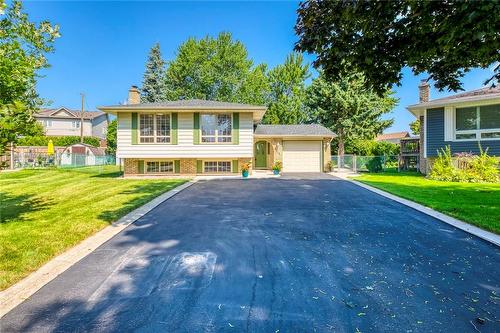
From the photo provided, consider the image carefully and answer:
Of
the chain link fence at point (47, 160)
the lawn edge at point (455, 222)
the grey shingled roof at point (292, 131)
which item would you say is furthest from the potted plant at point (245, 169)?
the chain link fence at point (47, 160)

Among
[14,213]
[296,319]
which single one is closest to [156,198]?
[14,213]

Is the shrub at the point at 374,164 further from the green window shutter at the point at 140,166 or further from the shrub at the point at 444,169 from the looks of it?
the green window shutter at the point at 140,166

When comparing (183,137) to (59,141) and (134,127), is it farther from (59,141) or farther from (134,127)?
(59,141)

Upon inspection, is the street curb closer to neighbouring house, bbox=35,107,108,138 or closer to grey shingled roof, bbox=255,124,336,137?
grey shingled roof, bbox=255,124,336,137

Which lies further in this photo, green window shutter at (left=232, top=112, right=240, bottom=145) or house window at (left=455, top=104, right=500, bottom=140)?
green window shutter at (left=232, top=112, right=240, bottom=145)

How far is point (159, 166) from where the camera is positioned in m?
17.9

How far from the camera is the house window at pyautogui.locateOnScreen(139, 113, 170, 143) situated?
17188mm

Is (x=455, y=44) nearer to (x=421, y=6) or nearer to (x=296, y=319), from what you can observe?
(x=421, y=6)

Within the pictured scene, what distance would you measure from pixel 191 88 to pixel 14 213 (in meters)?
31.9

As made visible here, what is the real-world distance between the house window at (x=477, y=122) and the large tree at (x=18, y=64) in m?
19.3

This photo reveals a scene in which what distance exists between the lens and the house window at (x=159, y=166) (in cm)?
1788

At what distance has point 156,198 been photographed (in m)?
9.16

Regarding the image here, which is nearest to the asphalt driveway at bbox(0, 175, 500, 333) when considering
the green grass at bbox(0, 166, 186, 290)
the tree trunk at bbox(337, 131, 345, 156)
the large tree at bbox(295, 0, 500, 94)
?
the green grass at bbox(0, 166, 186, 290)

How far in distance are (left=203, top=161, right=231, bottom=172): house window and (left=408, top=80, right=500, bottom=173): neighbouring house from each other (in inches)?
466
